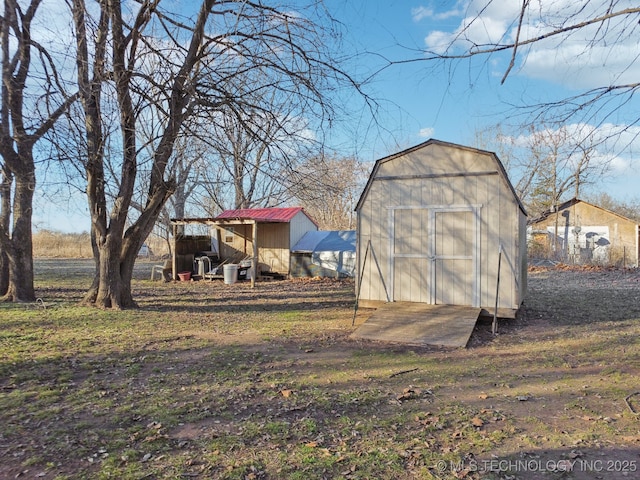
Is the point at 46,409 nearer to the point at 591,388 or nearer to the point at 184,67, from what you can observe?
the point at 591,388

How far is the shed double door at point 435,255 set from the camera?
790cm

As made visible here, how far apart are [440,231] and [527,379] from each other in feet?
12.3

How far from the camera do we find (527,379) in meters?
4.87

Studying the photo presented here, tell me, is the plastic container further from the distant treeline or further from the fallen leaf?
the distant treeline

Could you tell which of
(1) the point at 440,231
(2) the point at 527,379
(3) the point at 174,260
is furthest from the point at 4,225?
(2) the point at 527,379

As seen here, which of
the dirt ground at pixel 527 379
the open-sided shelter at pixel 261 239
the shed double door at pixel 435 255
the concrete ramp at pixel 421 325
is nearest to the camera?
the dirt ground at pixel 527 379

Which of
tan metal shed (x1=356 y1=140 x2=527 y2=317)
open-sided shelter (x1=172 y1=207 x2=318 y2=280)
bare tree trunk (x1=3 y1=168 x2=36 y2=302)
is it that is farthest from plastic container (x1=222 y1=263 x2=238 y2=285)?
tan metal shed (x1=356 y1=140 x2=527 y2=317)

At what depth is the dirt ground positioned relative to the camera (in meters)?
3.01

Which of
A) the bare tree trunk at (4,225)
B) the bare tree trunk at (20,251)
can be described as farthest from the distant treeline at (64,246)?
the bare tree trunk at (20,251)

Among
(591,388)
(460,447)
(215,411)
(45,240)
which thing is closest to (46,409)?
(215,411)

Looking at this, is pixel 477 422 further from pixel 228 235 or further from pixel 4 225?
pixel 228 235

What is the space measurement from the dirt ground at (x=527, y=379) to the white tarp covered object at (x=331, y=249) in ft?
22.1

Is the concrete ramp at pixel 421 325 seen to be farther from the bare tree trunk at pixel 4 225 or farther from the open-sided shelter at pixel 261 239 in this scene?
the open-sided shelter at pixel 261 239

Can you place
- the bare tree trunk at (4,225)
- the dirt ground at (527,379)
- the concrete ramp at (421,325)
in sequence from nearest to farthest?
the dirt ground at (527,379), the concrete ramp at (421,325), the bare tree trunk at (4,225)
